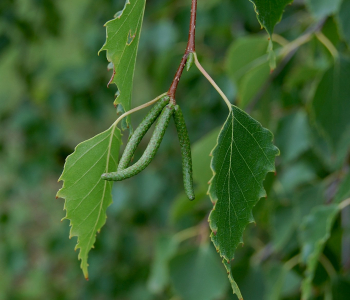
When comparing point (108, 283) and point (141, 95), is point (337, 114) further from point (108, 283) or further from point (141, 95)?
point (141, 95)

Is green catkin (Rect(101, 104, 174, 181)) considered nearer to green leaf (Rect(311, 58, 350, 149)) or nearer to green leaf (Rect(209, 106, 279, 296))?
green leaf (Rect(209, 106, 279, 296))

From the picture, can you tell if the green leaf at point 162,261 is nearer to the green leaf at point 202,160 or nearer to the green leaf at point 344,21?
the green leaf at point 202,160

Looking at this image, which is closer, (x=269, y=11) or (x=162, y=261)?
(x=269, y=11)

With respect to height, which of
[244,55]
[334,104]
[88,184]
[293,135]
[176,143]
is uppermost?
[88,184]

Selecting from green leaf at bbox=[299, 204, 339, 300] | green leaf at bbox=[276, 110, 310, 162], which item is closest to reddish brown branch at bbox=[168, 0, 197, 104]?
green leaf at bbox=[299, 204, 339, 300]

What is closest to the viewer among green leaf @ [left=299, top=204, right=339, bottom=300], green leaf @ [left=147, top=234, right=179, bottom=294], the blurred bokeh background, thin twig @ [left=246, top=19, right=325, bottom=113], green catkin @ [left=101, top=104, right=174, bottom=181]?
green catkin @ [left=101, top=104, right=174, bottom=181]

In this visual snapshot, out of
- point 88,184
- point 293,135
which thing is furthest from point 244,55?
point 88,184

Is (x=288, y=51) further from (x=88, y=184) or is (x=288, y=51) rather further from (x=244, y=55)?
(x=88, y=184)
